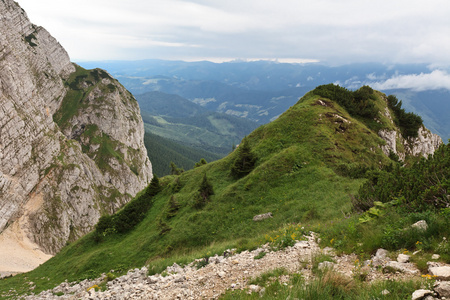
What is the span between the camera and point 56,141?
330ft

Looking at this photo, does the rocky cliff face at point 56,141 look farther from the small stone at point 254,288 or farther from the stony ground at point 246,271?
the small stone at point 254,288

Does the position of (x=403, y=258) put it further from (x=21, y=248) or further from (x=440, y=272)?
(x=21, y=248)

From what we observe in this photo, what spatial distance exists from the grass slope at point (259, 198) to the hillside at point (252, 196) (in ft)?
0.34

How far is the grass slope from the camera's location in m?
19.9

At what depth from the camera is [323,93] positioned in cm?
4034

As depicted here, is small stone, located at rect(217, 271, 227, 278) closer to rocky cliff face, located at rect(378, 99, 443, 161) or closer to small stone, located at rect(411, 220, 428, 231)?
small stone, located at rect(411, 220, 428, 231)

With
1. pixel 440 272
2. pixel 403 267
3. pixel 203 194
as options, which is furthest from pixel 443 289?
pixel 203 194

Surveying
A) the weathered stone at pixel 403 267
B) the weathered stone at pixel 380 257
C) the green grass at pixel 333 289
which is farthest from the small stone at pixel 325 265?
the weathered stone at pixel 403 267

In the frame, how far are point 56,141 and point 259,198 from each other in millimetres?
107958

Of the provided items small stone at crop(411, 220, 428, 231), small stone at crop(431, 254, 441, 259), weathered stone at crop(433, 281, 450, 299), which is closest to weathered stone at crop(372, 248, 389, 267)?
small stone at crop(431, 254, 441, 259)

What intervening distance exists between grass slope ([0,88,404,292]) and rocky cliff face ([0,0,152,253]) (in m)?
66.7

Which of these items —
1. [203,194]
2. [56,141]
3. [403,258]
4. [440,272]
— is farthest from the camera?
[56,141]

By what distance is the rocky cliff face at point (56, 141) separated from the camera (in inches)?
3241

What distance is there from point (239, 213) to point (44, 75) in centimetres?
14520
